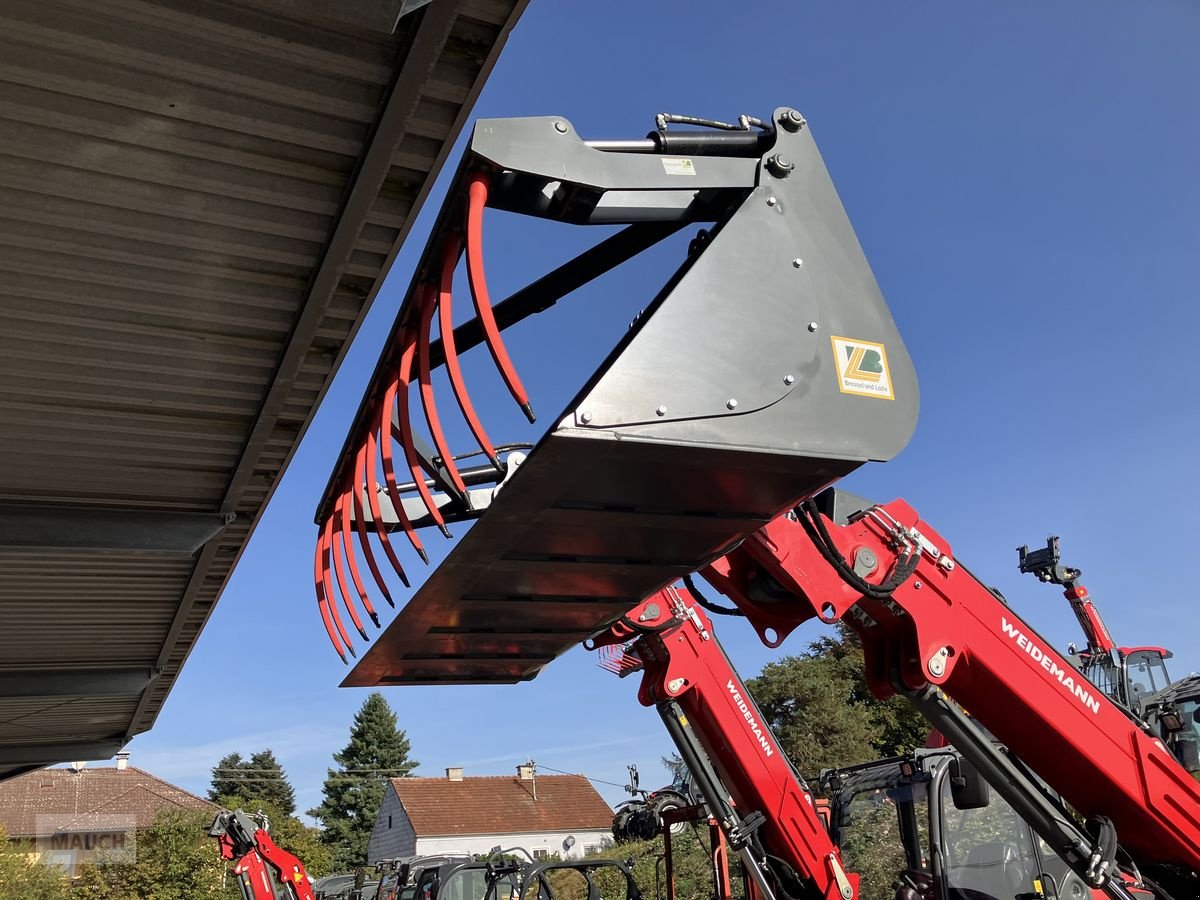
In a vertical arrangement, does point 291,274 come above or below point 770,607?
above

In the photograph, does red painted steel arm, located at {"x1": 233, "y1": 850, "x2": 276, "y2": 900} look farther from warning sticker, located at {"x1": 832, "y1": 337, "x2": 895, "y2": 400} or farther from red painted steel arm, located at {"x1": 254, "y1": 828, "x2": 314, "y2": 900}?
warning sticker, located at {"x1": 832, "y1": 337, "x2": 895, "y2": 400}

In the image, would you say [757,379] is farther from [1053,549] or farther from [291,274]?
[1053,549]

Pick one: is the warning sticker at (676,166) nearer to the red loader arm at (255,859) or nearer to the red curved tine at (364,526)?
the red curved tine at (364,526)

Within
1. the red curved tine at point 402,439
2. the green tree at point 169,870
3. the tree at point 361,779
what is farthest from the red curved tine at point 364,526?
the tree at point 361,779

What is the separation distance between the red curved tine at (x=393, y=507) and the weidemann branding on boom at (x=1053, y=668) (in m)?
2.66

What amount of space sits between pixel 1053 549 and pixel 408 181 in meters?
14.3

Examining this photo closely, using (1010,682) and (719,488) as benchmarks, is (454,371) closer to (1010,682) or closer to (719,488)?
(719,488)

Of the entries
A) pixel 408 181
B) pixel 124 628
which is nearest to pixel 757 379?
pixel 408 181

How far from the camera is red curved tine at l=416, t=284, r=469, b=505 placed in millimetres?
2430

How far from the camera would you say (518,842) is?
119ft

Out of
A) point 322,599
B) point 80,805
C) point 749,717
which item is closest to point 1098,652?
point 749,717

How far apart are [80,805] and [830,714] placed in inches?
1142

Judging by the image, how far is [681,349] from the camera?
2439 millimetres

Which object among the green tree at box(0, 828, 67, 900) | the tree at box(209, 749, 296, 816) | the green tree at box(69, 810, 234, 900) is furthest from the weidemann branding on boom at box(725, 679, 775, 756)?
the tree at box(209, 749, 296, 816)
